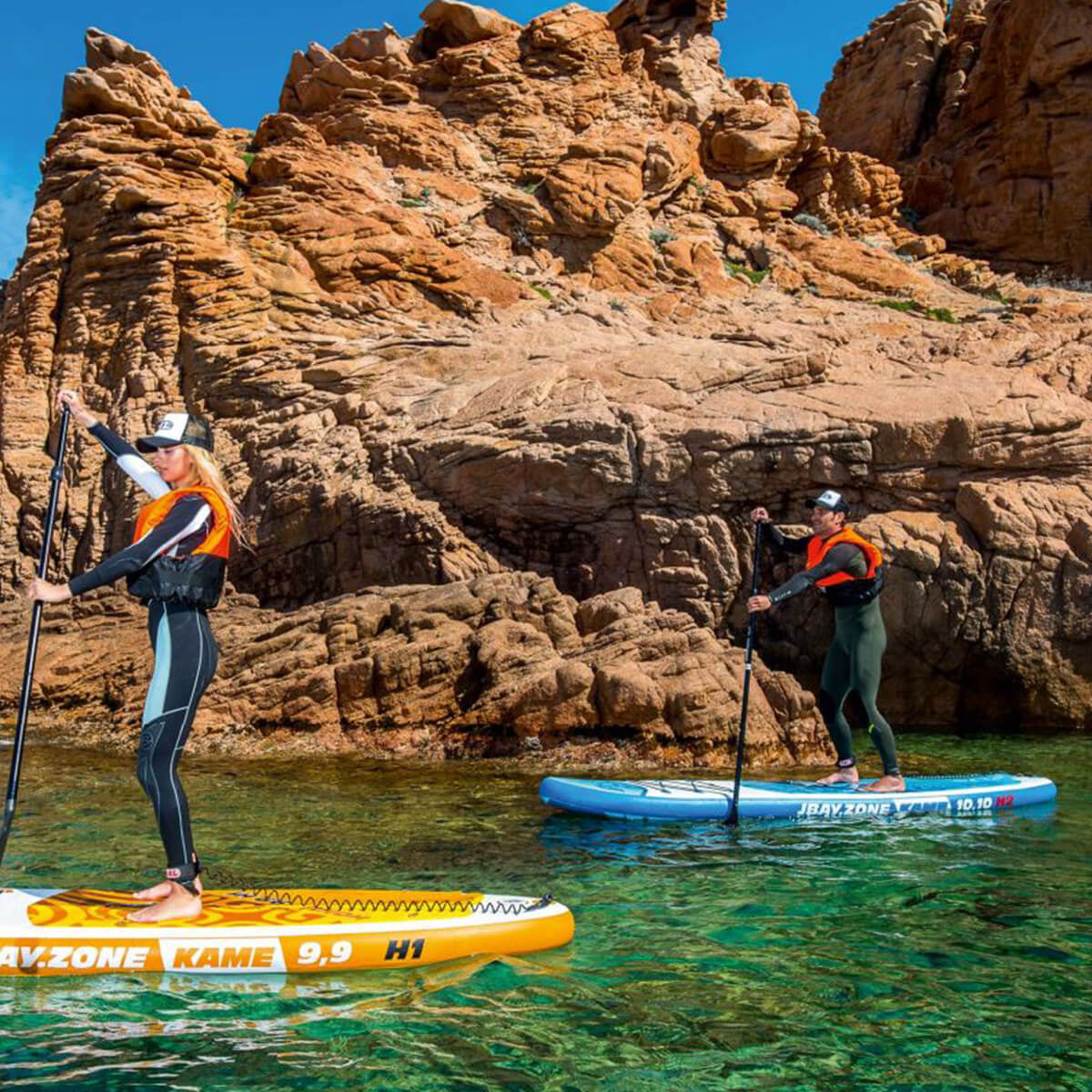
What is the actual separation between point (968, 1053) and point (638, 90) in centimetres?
2845

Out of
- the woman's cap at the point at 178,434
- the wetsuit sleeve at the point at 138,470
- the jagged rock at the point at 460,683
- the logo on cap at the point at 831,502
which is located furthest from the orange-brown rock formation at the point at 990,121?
the wetsuit sleeve at the point at 138,470

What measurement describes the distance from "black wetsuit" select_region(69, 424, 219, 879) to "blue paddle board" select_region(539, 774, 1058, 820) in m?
4.28

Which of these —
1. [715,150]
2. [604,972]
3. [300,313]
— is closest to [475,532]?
[300,313]

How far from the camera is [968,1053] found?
13.3ft

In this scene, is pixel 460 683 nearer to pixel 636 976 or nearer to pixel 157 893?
pixel 157 893

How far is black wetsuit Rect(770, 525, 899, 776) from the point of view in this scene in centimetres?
956

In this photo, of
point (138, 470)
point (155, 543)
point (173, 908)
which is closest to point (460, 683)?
point (138, 470)

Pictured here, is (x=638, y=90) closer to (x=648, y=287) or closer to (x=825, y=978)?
(x=648, y=287)

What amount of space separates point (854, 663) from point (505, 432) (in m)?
8.77

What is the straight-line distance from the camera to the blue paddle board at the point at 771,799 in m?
8.91

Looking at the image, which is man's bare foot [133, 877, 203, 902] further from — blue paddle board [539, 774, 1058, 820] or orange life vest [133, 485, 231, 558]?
blue paddle board [539, 774, 1058, 820]

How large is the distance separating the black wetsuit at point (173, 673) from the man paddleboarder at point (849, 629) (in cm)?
559

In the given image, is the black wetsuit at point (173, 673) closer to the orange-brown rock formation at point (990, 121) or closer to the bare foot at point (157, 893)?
the bare foot at point (157, 893)

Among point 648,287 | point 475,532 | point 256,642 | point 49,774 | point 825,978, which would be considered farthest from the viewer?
point 648,287
